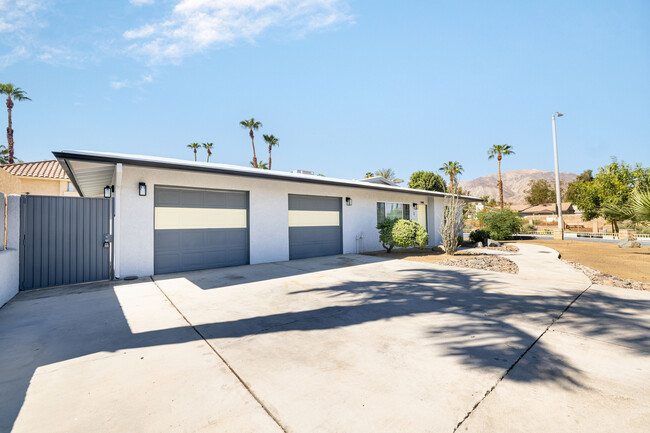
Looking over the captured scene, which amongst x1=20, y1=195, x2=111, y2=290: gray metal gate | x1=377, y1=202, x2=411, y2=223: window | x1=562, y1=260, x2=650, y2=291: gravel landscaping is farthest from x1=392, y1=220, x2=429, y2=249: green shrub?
x1=20, y1=195, x2=111, y2=290: gray metal gate

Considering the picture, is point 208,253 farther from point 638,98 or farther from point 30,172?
point 638,98

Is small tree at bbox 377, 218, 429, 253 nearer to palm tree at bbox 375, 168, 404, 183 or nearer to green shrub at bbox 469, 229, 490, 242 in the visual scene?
green shrub at bbox 469, 229, 490, 242

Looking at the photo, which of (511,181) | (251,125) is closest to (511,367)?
(251,125)

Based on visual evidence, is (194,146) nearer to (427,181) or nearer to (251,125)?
(251,125)

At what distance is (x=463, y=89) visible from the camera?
862 inches

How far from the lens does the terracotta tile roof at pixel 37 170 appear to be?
18.5 meters

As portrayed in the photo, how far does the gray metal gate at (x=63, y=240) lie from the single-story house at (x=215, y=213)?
329 mm

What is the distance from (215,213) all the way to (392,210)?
8746 mm

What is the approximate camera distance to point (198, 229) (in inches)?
311

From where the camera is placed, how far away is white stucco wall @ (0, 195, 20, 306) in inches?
184

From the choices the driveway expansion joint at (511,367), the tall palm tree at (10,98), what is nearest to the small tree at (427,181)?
the driveway expansion joint at (511,367)

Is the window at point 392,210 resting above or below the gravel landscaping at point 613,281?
above

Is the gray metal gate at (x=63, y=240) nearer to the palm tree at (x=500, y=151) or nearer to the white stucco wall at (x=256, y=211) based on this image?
the white stucco wall at (x=256, y=211)

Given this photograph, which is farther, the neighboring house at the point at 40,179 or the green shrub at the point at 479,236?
the neighboring house at the point at 40,179
